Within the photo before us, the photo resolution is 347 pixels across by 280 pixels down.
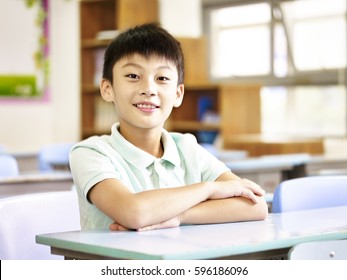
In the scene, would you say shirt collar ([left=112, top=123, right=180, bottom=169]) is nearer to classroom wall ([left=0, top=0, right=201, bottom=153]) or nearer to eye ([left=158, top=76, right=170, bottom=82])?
eye ([left=158, top=76, right=170, bottom=82])

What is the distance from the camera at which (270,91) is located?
671 cm

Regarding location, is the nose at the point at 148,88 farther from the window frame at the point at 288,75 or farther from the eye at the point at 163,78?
the window frame at the point at 288,75

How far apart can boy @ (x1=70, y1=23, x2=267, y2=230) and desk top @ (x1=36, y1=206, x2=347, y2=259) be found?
54 millimetres

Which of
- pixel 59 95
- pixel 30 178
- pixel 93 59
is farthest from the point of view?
pixel 59 95

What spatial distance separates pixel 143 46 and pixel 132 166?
12.3 inches

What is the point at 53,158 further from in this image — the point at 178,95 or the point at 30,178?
the point at 178,95

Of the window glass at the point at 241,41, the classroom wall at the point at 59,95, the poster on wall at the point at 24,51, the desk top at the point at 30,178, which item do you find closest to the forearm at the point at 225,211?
the desk top at the point at 30,178

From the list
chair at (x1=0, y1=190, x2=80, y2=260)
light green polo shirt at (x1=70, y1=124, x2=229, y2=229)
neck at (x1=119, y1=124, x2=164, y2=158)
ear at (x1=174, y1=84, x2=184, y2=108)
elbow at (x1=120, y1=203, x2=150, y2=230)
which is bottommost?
chair at (x1=0, y1=190, x2=80, y2=260)

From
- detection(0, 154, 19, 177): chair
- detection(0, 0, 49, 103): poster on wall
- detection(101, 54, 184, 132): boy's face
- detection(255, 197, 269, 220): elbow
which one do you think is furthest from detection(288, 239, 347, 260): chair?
detection(0, 0, 49, 103): poster on wall

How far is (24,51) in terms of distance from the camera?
25.4ft

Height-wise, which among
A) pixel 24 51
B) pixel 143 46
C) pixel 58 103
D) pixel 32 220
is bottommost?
pixel 32 220

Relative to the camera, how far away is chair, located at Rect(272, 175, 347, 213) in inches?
88.8

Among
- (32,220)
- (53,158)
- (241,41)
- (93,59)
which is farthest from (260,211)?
(93,59)

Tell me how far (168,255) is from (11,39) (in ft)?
21.7
